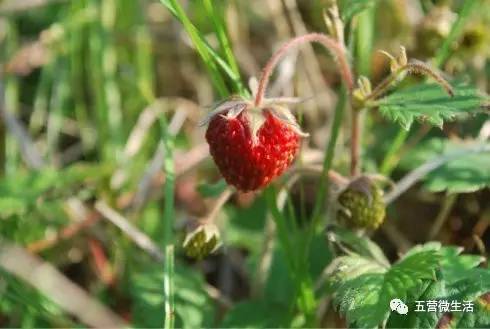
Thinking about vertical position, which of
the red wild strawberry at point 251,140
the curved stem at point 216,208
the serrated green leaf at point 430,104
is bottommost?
the curved stem at point 216,208

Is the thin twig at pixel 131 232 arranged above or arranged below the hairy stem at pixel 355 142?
below

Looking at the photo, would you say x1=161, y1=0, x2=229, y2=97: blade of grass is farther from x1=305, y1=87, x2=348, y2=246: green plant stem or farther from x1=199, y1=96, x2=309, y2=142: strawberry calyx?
x1=305, y1=87, x2=348, y2=246: green plant stem

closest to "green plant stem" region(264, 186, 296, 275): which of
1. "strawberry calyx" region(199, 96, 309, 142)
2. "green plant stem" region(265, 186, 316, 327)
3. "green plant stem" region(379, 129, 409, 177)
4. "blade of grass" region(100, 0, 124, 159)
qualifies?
"green plant stem" region(265, 186, 316, 327)

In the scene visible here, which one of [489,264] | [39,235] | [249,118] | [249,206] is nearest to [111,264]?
[39,235]

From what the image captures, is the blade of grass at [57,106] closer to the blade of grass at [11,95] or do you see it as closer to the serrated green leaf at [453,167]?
the blade of grass at [11,95]

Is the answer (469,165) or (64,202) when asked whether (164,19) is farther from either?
(469,165)

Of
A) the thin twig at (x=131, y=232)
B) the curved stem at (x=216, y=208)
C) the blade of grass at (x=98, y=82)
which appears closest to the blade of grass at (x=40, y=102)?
the blade of grass at (x=98, y=82)

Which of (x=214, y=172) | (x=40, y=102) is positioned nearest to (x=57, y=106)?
(x=40, y=102)
